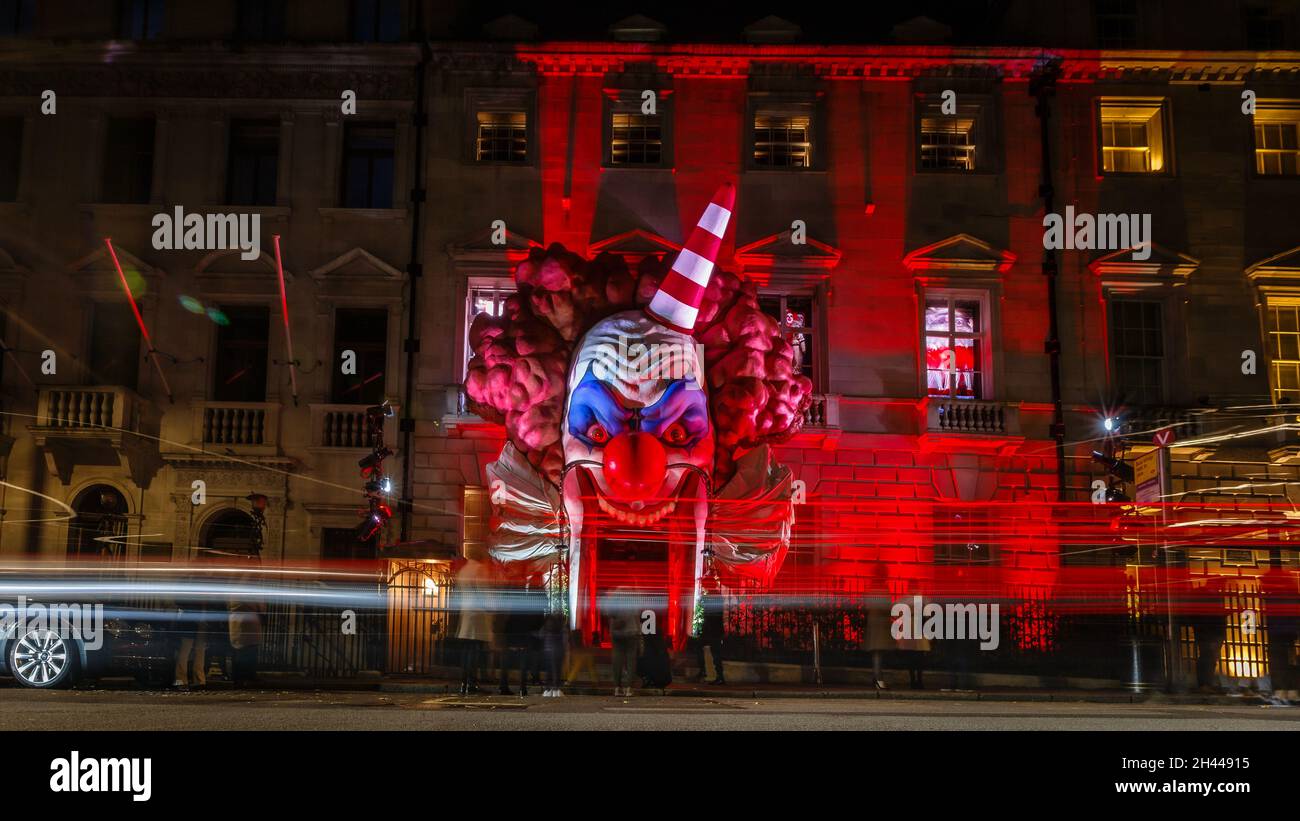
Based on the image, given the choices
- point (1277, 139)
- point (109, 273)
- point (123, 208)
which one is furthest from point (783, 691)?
point (1277, 139)

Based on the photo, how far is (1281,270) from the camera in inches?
974

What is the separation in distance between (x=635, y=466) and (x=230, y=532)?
11365 millimetres

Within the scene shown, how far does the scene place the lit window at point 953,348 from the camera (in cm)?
2484

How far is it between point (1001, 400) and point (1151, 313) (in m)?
3.74

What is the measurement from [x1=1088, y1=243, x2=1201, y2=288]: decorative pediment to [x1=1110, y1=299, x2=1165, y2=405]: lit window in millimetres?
462

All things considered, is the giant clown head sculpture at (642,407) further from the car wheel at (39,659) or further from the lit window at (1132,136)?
the lit window at (1132,136)

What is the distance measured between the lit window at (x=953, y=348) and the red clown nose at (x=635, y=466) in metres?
9.82

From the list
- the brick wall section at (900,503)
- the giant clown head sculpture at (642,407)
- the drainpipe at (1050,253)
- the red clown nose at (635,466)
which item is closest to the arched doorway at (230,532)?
the giant clown head sculpture at (642,407)

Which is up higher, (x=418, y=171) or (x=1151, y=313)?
(x=418, y=171)

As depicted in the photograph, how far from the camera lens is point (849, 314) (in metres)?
24.7
